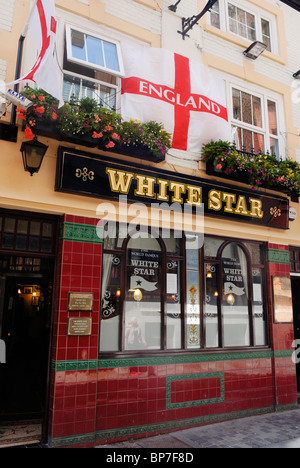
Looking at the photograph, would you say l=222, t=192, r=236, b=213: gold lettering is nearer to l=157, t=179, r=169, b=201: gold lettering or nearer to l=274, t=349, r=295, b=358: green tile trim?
l=157, t=179, r=169, b=201: gold lettering

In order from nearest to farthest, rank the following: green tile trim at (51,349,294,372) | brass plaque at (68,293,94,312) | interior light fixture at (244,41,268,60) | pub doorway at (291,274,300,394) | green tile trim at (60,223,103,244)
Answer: green tile trim at (51,349,294,372) < brass plaque at (68,293,94,312) < green tile trim at (60,223,103,244) < interior light fixture at (244,41,268,60) < pub doorway at (291,274,300,394)

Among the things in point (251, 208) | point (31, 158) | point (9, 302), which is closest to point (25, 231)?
point (31, 158)

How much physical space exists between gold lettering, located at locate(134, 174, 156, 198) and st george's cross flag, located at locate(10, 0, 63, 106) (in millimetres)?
1859

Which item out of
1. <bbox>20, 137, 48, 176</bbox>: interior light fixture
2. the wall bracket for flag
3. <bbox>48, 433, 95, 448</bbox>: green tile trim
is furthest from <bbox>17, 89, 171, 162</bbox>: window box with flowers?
<bbox>48, 433, 95, 448</bbox>: green tile trim

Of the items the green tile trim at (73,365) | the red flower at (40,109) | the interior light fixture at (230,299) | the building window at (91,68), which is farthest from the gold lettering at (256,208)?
the red flower at (40,109)

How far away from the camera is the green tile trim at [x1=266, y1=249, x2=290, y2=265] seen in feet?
26.8

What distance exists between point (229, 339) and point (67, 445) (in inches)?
138

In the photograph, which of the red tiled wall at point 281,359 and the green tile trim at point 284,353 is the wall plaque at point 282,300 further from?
the green tile trim at point 284,353

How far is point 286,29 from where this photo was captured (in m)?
9.60

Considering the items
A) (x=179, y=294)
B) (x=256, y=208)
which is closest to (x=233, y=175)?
(x=256, y=208)

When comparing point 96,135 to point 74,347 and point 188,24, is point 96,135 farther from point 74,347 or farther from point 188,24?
point 188,24

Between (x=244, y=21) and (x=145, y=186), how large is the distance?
5.46 meters

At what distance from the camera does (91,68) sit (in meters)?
6.47

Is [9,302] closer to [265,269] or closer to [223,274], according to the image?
[223,274]
